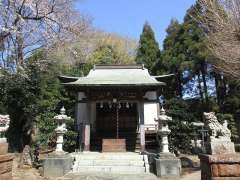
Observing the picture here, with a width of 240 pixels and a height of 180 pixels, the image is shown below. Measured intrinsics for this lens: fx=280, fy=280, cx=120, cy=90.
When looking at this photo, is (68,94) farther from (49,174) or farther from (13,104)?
(49,174)

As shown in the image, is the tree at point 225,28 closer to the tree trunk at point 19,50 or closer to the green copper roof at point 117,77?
the green copper roof at point 117,77

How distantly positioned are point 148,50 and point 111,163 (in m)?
18.5

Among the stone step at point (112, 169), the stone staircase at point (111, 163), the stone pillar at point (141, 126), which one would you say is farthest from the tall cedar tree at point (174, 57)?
the stone step at point (112, 169)

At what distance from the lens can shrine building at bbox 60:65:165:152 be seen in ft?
52.0

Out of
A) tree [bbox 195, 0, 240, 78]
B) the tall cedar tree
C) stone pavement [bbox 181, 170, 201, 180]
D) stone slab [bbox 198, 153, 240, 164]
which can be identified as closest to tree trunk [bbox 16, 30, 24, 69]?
tree [bbox 195, 0, 240, 78]

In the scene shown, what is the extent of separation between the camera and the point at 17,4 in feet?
47.6

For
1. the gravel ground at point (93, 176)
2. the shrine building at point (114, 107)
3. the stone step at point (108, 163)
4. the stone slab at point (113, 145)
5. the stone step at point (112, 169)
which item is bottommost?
the gravel ground at point (93, 176)

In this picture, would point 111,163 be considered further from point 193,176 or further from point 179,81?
point 179,81

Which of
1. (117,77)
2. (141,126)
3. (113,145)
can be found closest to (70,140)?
(113,145)

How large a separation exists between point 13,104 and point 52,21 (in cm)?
564

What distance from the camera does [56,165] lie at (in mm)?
12547

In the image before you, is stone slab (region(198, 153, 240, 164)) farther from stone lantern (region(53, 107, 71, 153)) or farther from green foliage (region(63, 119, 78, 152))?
green foliage (region(63, 119, 78, 152))

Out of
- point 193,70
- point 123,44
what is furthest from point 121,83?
point 123,44

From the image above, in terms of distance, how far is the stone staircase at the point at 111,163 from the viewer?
12.9 metres
